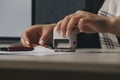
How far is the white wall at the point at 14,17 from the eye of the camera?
189 cm

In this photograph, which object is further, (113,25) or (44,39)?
(44,39)

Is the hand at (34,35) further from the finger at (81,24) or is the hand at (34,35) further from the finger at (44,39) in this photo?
the finger at (81,24)

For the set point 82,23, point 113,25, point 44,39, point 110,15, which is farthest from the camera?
point 110,15

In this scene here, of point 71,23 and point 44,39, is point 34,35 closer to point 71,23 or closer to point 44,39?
point 44,39

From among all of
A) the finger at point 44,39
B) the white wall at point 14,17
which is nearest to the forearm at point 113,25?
the finger at point 44,39

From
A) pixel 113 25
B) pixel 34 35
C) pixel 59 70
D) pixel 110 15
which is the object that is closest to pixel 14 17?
pixel 110 15

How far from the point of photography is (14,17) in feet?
6.24

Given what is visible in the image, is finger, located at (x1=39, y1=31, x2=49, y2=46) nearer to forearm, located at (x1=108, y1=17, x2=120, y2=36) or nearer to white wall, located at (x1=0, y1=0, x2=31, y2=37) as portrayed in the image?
forearm, located at (x1=108, y1=17, x2=120, y2=36)

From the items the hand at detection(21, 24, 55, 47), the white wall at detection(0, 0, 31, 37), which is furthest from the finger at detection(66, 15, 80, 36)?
the white wall at detection(0, 0, 31, 37)

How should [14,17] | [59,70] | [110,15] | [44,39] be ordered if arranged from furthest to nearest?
[14,17]
[110,15]
[44,39]
[59,70]

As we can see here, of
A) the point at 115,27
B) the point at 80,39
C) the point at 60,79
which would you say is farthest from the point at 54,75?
the point at 80,39

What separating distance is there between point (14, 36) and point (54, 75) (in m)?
1.56

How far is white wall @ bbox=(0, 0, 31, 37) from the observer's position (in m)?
1.89

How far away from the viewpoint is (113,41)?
1322 millimetres
